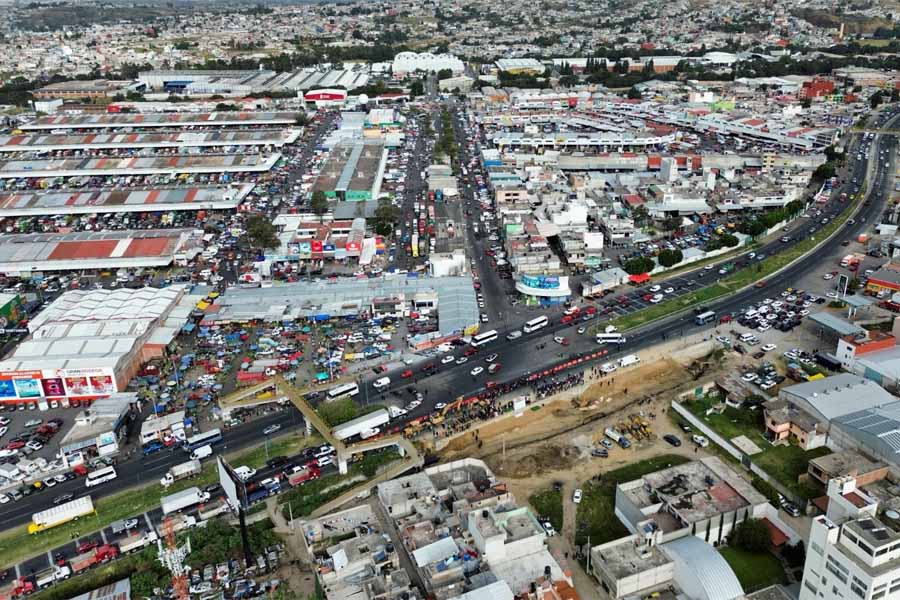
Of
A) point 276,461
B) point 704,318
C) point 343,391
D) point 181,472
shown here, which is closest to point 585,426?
point 343,391

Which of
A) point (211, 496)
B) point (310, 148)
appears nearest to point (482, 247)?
point (211, 496)

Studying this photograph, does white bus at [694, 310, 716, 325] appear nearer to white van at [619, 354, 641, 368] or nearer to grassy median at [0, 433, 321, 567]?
white van at [619, 354, 641, 368]

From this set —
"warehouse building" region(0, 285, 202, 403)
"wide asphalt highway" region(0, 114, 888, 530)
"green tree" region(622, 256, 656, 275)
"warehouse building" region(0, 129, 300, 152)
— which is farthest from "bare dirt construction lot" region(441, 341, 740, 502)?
"warehouse building" region(0, 129, 300, 152)

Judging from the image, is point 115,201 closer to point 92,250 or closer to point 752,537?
point 92,250

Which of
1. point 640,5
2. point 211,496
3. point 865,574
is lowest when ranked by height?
point 211,496

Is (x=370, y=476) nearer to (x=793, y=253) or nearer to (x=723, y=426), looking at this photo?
(x=723, y=426)

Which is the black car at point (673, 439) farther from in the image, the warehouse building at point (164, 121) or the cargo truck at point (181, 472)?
the warehouse building at point (164, 121)
